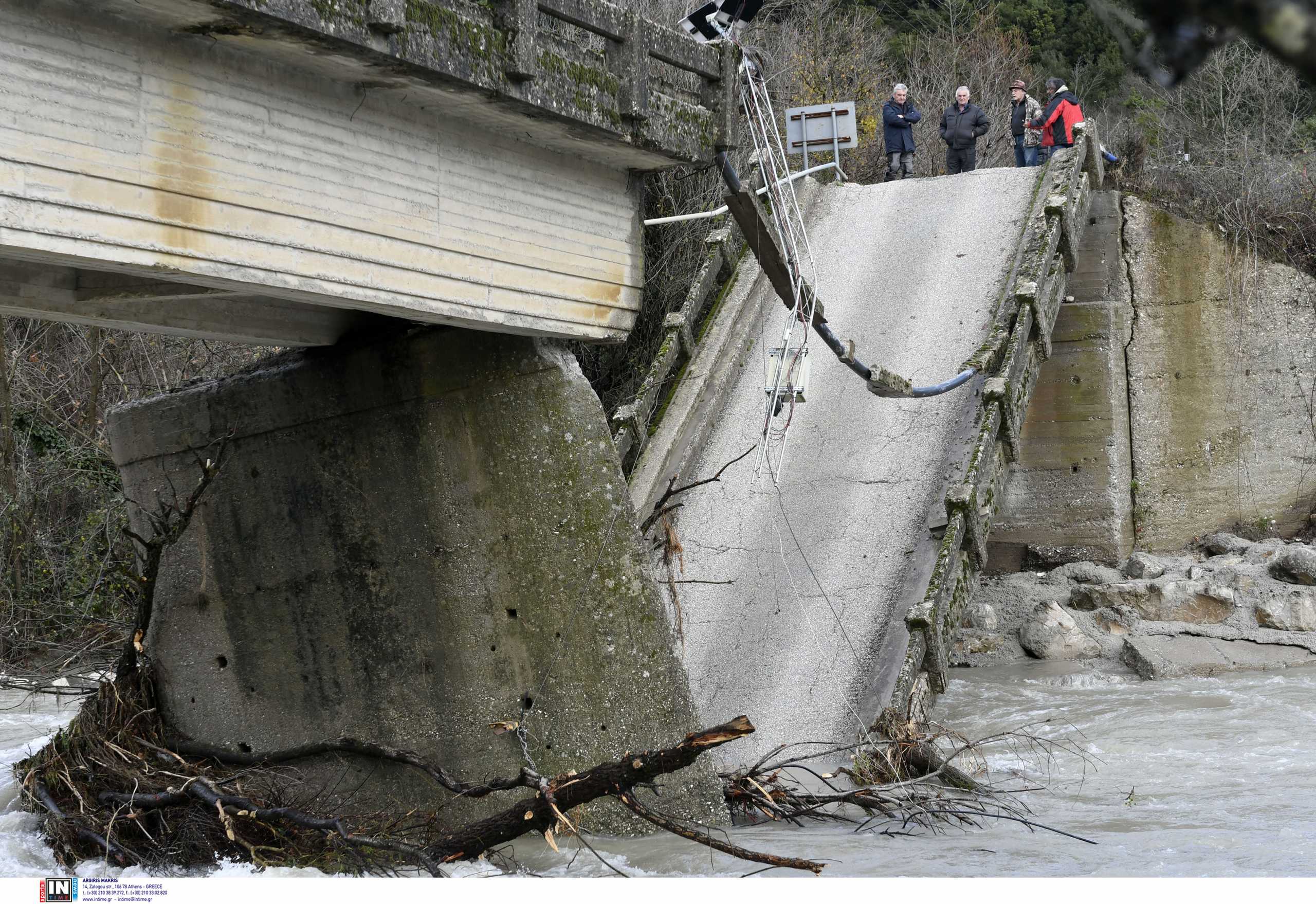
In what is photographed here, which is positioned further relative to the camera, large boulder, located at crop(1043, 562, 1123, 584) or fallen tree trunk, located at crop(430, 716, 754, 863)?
large boulder, located at crop(1043, 562, 1123, 584)

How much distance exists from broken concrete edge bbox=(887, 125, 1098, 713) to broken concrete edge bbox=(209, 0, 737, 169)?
3.61m

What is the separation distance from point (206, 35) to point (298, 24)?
0.39 metres

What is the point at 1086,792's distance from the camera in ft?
27.5

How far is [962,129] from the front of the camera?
17438 mm

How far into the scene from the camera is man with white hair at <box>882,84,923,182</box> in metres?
17.5

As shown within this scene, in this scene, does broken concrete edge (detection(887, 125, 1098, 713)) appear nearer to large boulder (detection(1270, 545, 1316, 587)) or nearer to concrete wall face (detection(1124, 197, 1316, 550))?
concrete wall face (detection(1124, 197, 1316, 550))

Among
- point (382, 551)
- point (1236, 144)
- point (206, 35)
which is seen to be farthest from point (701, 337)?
point (1236, 144)

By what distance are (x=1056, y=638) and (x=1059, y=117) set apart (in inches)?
243

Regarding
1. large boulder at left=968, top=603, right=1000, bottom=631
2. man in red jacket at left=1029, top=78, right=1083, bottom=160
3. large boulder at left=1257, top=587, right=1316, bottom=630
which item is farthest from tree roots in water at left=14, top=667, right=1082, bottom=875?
man in red jacket at left=1029, top=78, right=1083, bottom=160

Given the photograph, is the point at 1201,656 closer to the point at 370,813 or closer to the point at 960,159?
the point at 960,159

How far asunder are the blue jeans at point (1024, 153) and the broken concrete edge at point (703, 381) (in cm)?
540
